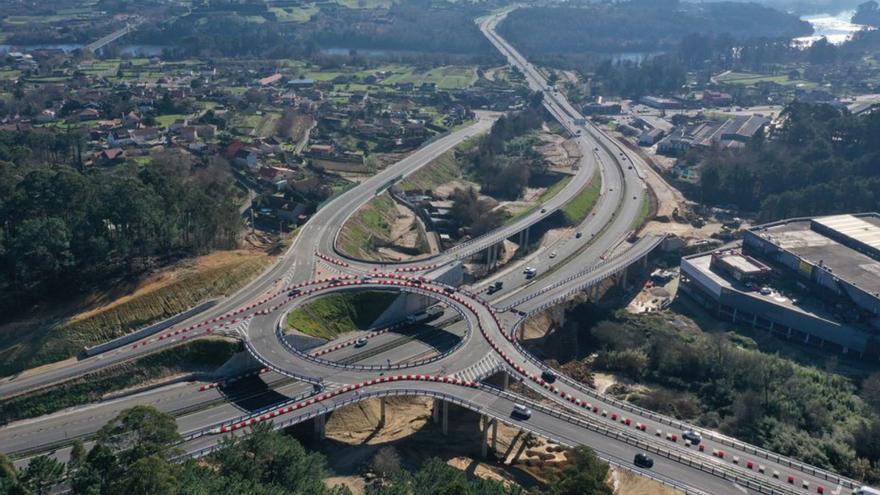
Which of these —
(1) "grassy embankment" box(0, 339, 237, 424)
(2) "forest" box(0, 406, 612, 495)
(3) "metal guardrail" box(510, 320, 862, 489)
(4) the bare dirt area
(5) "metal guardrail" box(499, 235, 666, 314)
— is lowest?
(4) the bare dirt area

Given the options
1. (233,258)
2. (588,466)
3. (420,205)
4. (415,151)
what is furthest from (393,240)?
Answer: (588,466)

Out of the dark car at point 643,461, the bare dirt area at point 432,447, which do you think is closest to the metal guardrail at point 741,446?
the bare dirt area at point 432,447

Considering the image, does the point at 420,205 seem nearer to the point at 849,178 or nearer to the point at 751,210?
the point at 751,210

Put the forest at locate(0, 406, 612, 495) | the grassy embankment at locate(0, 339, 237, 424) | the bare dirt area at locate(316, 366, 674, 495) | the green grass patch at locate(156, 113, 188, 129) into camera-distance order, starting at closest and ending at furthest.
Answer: the forest at locate(0, 406, 612, 495)
the bare dirt area at locate(316, 366, 674, 495)
the grassy embankment at locate(0, 339, 237, 424)
the green grass patch at locate(156, 113, 188, 129)

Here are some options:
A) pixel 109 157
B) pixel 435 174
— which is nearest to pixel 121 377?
pixel 109 157

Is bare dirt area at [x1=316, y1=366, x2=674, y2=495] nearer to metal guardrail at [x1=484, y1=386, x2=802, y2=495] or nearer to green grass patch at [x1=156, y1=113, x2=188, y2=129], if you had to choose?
metal guardrail at [x1=484, y1=386, x2=802, y2=495]

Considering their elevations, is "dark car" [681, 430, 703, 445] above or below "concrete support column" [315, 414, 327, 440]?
above

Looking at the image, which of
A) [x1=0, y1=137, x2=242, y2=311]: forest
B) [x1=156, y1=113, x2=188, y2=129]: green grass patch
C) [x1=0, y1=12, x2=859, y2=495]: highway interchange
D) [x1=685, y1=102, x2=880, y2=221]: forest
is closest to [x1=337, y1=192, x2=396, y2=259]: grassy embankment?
[x1=0, y1=12, x2=859, y2=495]: highway interchange

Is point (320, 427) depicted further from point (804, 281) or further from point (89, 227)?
point (804, 281)
